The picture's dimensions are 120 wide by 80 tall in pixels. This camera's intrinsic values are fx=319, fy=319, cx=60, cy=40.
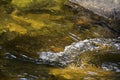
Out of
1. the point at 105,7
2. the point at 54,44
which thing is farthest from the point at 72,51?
the point at 105,7

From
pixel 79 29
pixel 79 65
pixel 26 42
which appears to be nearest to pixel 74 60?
pixel 79 65

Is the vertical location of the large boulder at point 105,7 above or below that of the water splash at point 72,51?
above

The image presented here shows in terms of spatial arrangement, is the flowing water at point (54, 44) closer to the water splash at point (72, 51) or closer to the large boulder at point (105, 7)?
the water splash at point (72, 51)

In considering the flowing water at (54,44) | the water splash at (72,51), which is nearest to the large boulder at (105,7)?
the flowing water at (54,44)

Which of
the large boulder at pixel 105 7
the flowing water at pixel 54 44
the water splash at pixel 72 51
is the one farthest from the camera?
the large boulder at pixel 105 7

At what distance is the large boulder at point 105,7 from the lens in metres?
6.95

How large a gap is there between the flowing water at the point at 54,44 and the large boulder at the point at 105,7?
15 cm

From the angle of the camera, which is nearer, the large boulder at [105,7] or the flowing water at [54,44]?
the flowing water at [54,44]

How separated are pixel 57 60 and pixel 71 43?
737 millimetres

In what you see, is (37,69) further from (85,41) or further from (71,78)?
(85,41)

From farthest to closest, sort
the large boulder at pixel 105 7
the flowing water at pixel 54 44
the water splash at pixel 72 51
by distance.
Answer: the large boulder at pixel 105 7
the water splash at pixel 72 51
the flowing water at pixel 54 44

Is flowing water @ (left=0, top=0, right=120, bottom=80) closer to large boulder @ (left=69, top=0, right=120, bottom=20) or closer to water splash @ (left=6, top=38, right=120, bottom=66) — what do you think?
water splash @ (left=6, top=38, right=120, bottom=66)

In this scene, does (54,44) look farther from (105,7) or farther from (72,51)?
(105,7)

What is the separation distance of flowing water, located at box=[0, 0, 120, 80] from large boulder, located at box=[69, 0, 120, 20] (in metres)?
0.15
